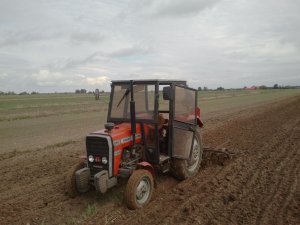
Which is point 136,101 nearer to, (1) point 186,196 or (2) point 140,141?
(2) point 140,141

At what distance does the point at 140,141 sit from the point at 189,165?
1.74m

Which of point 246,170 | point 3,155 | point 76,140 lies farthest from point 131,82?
point 76,140

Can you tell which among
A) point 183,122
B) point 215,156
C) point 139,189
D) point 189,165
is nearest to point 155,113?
point 183,122

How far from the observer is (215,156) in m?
8.90

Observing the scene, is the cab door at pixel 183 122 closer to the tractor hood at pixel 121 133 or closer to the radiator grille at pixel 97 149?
the tractor hood at pixel 121 133

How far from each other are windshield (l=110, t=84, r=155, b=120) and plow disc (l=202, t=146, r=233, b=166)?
289 cm

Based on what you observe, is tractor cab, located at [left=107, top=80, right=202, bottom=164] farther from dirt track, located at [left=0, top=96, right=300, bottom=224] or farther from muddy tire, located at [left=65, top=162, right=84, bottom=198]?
muddy tire, located at [left=65, top=162, right=84, bottom=198]

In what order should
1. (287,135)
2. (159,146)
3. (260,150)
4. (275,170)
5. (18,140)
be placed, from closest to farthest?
(159,146) < (275,170) < (260,150) < (287,135) < (18,140)

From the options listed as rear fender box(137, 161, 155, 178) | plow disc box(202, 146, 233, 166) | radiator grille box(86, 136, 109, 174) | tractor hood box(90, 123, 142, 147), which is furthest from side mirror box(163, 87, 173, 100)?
plow disc box(202, 146, 233, 166)

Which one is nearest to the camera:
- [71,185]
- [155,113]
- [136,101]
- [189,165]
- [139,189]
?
[139,189]

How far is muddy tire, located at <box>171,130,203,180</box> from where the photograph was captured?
23.5 ft

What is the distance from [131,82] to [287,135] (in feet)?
27.1

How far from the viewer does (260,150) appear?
1011cm

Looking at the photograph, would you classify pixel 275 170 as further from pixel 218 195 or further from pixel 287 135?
pixel 287 135
